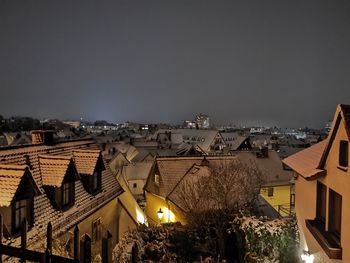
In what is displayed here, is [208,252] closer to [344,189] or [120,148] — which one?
[344,189]

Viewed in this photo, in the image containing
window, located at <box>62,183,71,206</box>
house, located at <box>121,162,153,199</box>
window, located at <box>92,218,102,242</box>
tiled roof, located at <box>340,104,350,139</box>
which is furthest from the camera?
house, located at <box>121,162,153,199</box>

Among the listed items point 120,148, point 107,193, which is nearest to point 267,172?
point 107,193

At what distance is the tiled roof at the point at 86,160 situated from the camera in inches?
632

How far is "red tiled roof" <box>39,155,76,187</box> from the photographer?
13.2 m

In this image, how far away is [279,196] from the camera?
34.4 metres

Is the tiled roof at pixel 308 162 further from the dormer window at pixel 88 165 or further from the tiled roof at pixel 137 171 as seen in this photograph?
the tiled roof at pixel 137 171

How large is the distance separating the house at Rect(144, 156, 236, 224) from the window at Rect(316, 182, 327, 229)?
11933 millimetres

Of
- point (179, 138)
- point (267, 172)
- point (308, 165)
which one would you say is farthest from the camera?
point (179, 138)

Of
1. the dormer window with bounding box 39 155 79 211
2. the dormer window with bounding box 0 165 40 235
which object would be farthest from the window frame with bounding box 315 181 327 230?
the dormer window with bounding box 0 165 40 235

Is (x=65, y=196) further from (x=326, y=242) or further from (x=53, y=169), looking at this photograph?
(x=326, y=242)

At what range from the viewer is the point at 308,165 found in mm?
13219

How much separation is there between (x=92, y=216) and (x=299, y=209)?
9.82 metres

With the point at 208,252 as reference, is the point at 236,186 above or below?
above

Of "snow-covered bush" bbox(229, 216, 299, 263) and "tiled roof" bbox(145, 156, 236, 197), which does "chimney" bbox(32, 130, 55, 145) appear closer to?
"snow-covered bush" bbox(229, 216, 299, 263)
